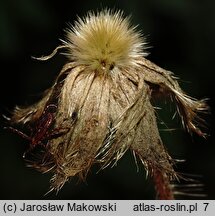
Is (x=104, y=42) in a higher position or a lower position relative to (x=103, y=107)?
higher

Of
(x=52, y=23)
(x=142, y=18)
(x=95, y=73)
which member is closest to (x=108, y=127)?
(x=95, y=73)

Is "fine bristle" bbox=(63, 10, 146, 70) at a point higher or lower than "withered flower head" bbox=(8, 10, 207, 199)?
higher

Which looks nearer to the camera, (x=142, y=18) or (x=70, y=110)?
(x=70, y=110)

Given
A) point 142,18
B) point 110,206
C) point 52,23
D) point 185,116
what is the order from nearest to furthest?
point 185,116 < point 110,206 < point 142,18 < point 52,23

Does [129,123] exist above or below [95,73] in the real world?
below

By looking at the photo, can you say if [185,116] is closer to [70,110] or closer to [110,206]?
[70,110]
